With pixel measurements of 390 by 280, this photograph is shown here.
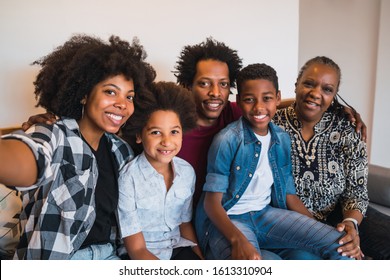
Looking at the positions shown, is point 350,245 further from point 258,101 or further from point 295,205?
point 258,101

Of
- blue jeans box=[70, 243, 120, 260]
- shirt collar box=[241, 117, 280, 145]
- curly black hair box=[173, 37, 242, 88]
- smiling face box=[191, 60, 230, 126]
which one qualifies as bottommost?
blue jeans box=[70, 243, 120, 260]

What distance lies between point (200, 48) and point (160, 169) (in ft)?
1.64

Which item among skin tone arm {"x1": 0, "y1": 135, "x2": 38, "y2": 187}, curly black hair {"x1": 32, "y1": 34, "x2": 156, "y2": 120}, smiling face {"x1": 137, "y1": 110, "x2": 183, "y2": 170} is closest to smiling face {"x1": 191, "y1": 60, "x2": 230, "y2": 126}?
smiling face {"x1": 137, "y1": 110, "x2": 183, "y2": 170}

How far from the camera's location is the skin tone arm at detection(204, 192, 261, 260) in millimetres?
1010

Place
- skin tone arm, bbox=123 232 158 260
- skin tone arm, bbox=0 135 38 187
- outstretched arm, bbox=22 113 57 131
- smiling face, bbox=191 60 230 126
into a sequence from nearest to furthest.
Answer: skin tone arm, bbox=0 135 38 187
outstretched arm, bbox=22 113 57 131
skin tone arm, bbox=123 232 158 260
smiling face, bbox=191 60 230 126

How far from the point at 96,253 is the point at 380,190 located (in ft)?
3.98

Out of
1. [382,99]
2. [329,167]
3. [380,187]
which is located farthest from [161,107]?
[382,99]

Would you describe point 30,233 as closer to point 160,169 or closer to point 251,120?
point 160,169

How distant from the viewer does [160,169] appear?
46.5 inches

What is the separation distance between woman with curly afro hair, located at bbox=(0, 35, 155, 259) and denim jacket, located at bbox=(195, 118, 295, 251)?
0.94ft

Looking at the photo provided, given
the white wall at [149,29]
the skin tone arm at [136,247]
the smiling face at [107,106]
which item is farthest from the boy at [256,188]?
the white wall at [149,29]

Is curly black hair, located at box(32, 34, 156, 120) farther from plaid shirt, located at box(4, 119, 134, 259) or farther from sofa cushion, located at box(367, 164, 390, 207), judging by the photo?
sofa cushion, located at box(367, 164, 390, 207)

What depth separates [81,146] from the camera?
982 mm
